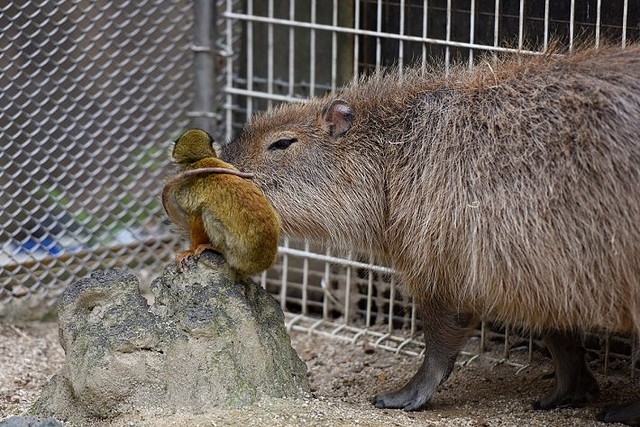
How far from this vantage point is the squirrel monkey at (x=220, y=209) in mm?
4535

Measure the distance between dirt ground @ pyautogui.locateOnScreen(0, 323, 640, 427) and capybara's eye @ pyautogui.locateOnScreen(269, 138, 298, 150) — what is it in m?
1.17

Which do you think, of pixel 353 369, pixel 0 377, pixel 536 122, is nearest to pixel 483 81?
pixel 536 122

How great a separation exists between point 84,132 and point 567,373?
314 cm

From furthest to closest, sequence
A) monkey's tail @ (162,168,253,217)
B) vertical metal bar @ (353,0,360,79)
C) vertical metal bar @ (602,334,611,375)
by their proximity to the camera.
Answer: vertical metal bar @ (353,0,360,79), vertical metal bar @ (602,334,611,375), monkey's tail @ (162,168,253,217)

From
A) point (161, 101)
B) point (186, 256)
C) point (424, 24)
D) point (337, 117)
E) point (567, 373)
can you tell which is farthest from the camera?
Result: point (161, 101)

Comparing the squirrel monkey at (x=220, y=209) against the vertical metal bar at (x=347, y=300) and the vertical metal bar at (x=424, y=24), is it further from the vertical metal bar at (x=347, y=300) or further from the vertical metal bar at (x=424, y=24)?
the vertical metal bar at (x=347, y=300)

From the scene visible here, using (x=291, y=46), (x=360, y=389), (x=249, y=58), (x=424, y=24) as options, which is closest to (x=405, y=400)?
(x=360, y=389)

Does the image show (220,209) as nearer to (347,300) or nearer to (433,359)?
(433,359)

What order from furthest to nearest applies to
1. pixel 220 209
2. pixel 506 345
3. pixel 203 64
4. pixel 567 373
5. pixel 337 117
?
pixel 203 64 → pixel 506 345 → pixel 567 373 → pixel 337 117 → pixel 220 209

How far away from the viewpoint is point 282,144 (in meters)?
5.31

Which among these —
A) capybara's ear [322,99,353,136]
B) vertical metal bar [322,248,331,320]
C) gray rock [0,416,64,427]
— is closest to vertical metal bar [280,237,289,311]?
vertical metal bar [322,248,331,320]

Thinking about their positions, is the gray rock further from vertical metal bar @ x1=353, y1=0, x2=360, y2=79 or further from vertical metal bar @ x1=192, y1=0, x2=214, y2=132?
vertical metal bar @ x1=192, y1=0, x2=214, y2=132

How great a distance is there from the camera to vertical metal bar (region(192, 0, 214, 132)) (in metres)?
6.78

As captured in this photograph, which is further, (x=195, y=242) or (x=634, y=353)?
(x=634, y=353)
